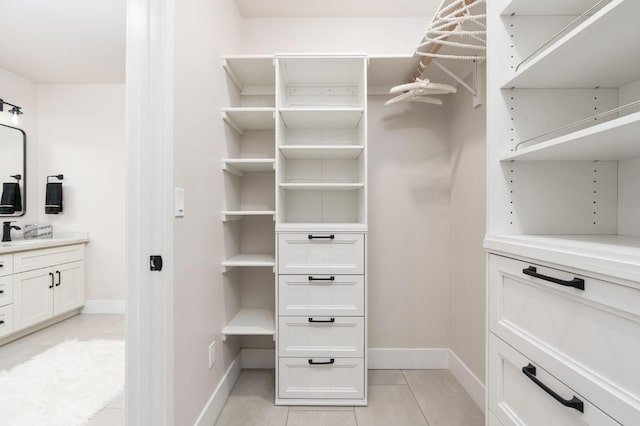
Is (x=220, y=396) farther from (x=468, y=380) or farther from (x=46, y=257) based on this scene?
(x=46, y=257)

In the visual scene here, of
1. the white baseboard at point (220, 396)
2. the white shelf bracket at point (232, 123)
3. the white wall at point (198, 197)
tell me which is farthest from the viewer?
the white shelf bracket at point (232, 123)

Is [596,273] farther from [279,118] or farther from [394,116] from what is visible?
[394,116]

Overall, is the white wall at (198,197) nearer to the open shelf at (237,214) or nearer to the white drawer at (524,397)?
the open shelf at (237,214)

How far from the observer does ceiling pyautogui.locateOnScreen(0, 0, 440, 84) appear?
213 cm

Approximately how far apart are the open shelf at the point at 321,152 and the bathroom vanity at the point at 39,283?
2.71 m

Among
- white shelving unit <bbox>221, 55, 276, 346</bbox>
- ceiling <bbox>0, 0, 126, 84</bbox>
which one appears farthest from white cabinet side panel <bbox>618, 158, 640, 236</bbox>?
ceiling <bbox>0, 0, 126, 84</bbox>

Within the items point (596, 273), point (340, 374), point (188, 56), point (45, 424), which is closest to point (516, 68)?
point (596, 273)

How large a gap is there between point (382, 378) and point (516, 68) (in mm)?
2066

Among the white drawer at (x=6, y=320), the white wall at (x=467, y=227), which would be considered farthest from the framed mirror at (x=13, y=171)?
the white wall at (x=467, y=227)

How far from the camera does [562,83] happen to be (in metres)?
1.04

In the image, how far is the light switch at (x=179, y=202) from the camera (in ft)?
4.19

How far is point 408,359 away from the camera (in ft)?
7.48

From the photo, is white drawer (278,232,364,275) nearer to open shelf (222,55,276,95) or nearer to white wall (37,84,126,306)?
open shelf (222,55,276,95)

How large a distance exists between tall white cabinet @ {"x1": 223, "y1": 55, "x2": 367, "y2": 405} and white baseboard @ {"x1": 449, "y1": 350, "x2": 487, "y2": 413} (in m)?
0.71
